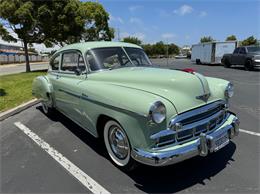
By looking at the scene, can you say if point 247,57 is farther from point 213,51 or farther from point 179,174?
point 179,174

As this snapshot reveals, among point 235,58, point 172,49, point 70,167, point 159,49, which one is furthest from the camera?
point 172,49

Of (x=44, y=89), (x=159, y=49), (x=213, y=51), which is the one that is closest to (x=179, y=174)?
(x=44, y=89)

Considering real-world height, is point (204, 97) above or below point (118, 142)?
above

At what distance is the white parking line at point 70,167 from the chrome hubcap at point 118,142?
Result: 0.54m

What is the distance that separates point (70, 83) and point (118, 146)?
5.74 feet

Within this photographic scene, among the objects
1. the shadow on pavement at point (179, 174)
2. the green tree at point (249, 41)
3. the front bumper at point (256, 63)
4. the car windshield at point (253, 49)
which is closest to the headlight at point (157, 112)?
the shadow on pavement at point (179, 174)

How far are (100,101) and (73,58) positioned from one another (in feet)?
5.93

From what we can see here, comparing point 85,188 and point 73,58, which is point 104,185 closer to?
point 85,188

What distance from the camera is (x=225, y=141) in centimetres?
341

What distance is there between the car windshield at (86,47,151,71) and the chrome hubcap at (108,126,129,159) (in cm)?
128

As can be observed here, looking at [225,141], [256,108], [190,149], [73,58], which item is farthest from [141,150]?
[256,108]

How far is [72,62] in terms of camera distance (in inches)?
197

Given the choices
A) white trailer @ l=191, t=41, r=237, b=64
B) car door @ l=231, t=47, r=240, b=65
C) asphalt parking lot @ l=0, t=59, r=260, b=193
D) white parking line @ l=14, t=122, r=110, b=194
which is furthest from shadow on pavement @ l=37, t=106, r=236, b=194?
white trailer @ l=191, t=41, r=237, b=64

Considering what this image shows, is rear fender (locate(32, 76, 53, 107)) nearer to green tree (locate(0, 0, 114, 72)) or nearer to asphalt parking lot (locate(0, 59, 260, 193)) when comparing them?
asphalt parking lot (locate(0, 59, 260, 193))
